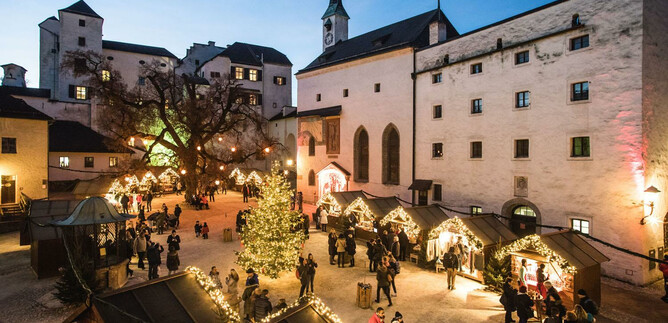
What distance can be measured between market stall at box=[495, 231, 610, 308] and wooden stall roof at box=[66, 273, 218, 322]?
33.5 feet

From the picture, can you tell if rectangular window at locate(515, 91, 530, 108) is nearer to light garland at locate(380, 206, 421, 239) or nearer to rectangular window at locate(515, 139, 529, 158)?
rectangular window at locate(515, 139, 529, 158)

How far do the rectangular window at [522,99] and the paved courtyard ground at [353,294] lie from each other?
906 cm

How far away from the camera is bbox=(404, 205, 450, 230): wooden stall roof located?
685 inches

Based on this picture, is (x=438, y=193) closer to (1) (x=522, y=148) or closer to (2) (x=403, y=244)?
(1) (x=522, y=148)

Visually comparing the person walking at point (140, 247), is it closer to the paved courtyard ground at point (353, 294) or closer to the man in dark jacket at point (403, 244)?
the paved courtyard ground at point (353, 294)

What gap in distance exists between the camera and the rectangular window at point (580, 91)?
1700 cm

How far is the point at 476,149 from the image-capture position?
22.0m

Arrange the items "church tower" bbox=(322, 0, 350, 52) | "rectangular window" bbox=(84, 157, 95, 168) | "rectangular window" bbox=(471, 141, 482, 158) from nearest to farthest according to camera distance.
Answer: "rectangular window" bbox=(471, 141, 482, 158)
"rectangular window" bbox=(84, 157, 95, 168)
"church tower" bbox=(322, 0, 350, 52)

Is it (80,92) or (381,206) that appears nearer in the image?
(381,206)

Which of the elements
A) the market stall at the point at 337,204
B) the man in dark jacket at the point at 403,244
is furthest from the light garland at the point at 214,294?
the market stall at the point at 337,204

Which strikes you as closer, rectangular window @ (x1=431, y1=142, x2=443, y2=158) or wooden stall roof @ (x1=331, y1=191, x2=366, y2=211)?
wooden stall roof @ (x1=331, y1=191, x2=366, y2=211)

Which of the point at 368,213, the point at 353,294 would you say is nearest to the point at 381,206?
the point at 368,213

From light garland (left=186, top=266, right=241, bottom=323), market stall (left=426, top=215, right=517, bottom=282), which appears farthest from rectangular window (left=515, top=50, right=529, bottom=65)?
light garland (left=186, top=266, right=241, bottom=323)

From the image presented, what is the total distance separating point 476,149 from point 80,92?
4405 centimetres
